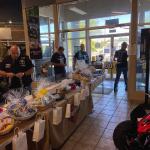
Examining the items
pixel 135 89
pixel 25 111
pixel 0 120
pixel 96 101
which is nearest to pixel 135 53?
pixel 135 89

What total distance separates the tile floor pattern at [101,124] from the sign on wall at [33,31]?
2.41m

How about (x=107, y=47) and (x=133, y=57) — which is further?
(x=107, y=47)

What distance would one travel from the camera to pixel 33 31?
18.1 feet

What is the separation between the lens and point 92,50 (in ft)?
25.9

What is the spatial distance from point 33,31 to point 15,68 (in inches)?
107

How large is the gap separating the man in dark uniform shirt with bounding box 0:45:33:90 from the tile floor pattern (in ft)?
3.94

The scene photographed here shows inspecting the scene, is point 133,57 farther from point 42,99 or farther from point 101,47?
point 101,47

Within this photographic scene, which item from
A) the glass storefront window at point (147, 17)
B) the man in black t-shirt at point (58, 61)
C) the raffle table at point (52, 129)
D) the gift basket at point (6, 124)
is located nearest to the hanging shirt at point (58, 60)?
the man in black t-shirt at point (58, 61)

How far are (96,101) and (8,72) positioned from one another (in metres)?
2.45

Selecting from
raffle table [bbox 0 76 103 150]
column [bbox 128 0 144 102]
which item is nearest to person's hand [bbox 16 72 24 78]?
raffle table [bbox 0 76 103 150]

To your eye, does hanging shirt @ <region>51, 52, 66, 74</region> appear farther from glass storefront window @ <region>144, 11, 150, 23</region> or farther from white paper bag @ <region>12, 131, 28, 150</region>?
white paper bag @ <region>12, 131, 28, 150</region>

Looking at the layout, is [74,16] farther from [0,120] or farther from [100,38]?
[0,120]

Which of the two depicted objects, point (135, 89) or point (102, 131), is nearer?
point (102, 131)

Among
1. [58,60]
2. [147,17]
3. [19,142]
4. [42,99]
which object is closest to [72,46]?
[58,60]
